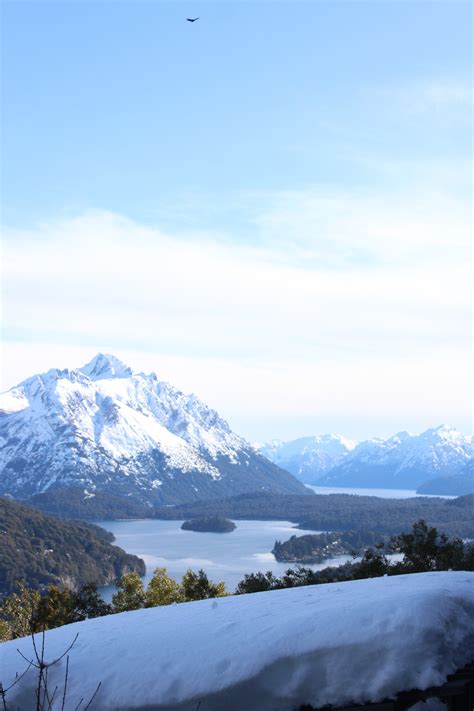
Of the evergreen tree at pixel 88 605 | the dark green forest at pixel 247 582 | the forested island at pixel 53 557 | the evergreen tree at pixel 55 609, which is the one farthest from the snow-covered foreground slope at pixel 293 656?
the forested island at pixel 53 557

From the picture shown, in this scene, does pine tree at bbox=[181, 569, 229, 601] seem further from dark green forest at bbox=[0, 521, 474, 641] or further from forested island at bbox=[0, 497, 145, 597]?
forested island at bbox=[0, 497, 145, 597]

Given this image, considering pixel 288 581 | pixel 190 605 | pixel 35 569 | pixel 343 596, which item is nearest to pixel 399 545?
pixel 288 581

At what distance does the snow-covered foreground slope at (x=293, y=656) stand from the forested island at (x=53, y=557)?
145 metres

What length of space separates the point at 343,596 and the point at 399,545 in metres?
28.4

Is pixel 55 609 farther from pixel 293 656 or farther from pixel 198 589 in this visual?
pixel 293 656

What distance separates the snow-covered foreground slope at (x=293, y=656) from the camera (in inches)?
397

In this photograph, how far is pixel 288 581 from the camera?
39.9 m

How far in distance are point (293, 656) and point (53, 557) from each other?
584 ft

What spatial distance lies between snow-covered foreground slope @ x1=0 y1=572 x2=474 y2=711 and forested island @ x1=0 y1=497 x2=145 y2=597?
145335mm

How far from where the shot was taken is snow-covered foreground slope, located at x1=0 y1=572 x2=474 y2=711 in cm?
1009

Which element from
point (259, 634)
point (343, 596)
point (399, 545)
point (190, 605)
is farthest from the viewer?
point (399, 545)

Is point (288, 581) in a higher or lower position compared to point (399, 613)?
lower

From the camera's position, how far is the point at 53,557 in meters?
178

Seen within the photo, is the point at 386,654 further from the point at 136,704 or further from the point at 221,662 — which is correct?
the point at 136,704
